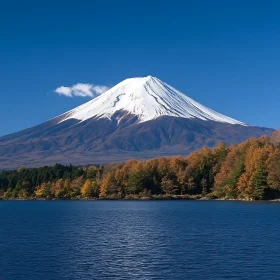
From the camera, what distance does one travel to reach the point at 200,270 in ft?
90.4

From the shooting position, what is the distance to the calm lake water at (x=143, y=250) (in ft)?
89.4

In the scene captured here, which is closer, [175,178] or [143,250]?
[143,250]

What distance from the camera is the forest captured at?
89.4 metres

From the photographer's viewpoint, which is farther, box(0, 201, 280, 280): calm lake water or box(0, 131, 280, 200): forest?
box(0, 131, 280, 200): forest

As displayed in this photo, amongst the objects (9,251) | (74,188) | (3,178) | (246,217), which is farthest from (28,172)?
(9,251)

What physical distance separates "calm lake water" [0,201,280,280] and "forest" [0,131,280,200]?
38.6 metres

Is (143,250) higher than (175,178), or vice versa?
(175,178)

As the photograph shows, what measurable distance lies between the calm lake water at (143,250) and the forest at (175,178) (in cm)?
3861

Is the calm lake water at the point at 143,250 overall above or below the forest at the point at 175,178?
below

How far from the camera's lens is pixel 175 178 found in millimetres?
111250

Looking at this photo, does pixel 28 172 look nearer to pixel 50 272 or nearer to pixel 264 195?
pixel 264 195

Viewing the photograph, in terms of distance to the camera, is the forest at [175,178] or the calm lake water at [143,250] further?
the forest at [175,178]

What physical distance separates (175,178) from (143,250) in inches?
3068

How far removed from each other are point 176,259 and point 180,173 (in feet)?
260
